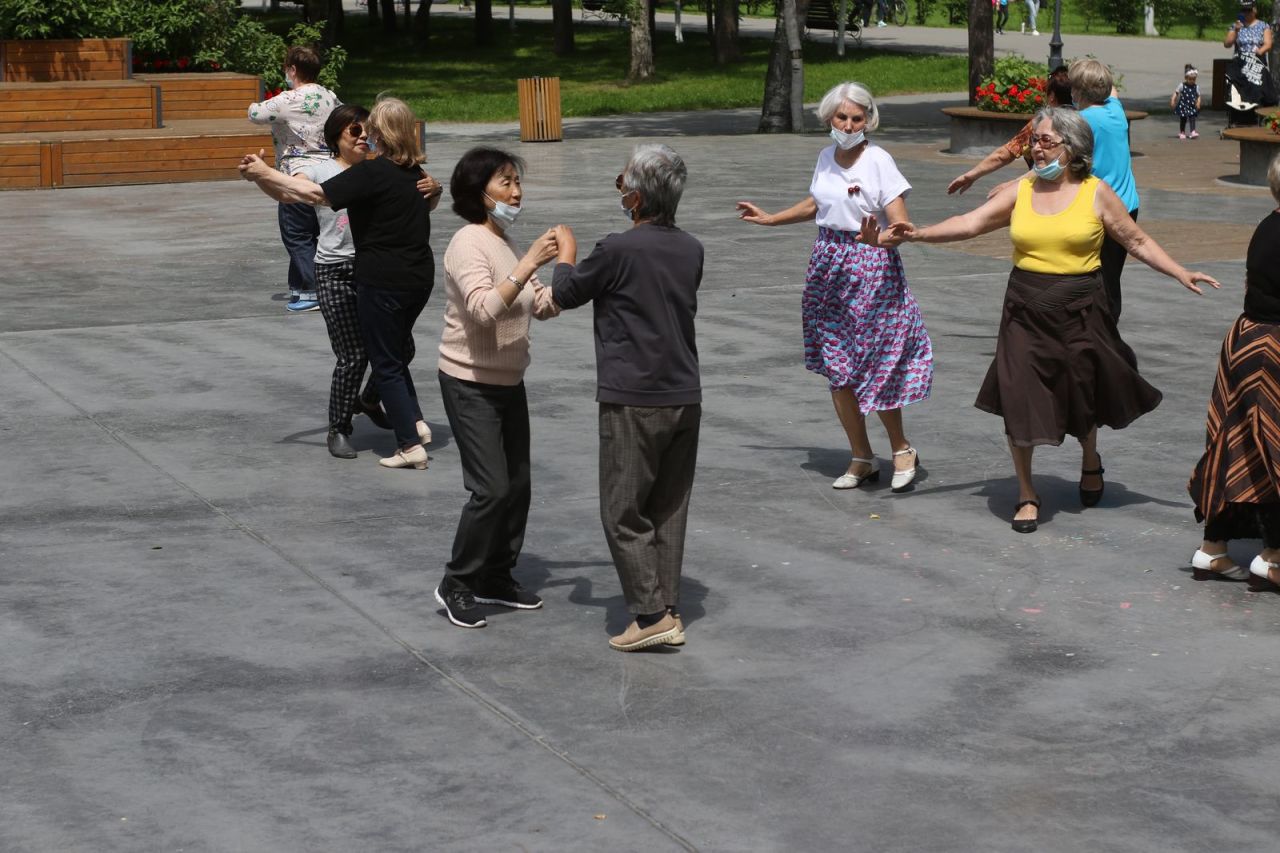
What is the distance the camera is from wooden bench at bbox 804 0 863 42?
48656 millimetres

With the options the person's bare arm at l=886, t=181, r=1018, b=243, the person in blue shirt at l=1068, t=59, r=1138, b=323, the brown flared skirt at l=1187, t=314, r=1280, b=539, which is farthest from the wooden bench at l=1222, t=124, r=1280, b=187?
the brown flared skirt at l=1187, t=314, r=1280, b=539

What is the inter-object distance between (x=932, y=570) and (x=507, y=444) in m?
1.80

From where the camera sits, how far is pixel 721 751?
5375mm

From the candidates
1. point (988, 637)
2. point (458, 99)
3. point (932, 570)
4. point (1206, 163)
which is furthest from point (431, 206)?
point (458, 99)

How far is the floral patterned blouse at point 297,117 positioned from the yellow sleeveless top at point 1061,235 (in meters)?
5.41

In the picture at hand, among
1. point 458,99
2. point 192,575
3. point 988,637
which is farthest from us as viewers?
point 458,99

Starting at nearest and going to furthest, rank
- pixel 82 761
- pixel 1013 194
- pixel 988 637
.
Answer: pixel 82 761, pixel 988 637, pixel 1013 194

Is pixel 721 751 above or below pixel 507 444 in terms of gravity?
below

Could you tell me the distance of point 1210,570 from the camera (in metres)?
7.08

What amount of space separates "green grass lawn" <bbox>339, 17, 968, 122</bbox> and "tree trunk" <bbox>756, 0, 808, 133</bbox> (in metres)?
5.62

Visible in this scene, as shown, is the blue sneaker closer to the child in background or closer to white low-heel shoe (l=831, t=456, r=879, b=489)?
white low-heel shoe (l=831, t=456, r=879, b=489)

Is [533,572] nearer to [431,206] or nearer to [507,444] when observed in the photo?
[507,444]

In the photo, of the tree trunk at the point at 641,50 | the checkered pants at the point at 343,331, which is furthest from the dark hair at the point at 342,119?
the tree trunk at the point at 641,50

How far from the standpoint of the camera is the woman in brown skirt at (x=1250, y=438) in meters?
6.86
